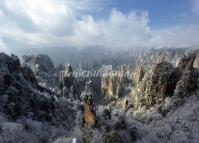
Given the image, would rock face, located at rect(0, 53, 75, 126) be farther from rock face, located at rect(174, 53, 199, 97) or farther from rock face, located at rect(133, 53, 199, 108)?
rock face, located at rect(174, 53, 199, 97)

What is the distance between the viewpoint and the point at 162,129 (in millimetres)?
110125

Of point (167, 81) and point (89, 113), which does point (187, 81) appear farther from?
point (89, 113)

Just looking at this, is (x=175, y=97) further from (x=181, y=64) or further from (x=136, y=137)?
(x=136, y=137)

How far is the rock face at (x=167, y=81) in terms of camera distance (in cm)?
13212

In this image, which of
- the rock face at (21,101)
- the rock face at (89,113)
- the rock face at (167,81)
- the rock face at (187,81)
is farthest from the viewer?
the rock face at (167,81)

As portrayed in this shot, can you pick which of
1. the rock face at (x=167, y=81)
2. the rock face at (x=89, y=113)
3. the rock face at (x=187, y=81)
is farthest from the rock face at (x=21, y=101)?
the rock face at (x=187, y=81)

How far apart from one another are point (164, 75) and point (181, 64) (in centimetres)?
771

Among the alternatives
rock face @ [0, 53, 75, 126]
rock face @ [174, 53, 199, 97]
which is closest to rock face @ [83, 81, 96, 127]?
rock face @ [0, 53, 75, 126]

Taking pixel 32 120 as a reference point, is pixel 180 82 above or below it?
above

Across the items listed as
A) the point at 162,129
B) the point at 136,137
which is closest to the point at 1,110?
the point at 136,137

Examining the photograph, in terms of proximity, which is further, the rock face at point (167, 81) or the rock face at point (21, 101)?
the rock face at point (167, 81)

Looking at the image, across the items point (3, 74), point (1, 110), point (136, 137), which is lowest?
point (136, 137)

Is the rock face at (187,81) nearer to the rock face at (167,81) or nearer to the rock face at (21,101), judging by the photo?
the rock face at (167,81)

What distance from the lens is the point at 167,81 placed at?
13725cm
